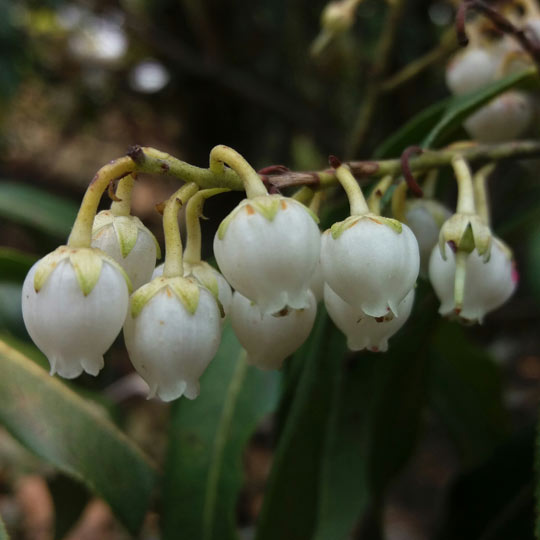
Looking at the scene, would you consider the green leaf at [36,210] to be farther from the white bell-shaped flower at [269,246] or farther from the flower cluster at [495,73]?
the white bell-shaped flower at [269,246]

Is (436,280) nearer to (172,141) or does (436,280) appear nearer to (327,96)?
(327,96)

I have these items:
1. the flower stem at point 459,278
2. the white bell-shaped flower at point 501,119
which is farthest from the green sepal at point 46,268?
the white bell-shaped flower at point 501,119

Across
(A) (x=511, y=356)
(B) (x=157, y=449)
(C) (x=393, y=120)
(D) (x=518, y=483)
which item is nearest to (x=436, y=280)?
(D) (x=518, y=483)

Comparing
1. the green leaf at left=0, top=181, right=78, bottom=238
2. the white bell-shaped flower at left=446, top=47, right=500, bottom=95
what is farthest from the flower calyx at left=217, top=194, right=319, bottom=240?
the green leaf at left=0, top=181, right=78, bottom=238

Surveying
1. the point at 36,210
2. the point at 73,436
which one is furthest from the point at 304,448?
the point at 36,210

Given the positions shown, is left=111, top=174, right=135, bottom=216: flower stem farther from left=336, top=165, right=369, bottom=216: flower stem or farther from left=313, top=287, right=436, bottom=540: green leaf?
left=313, top=287, right=436, bottom=540: green leaf

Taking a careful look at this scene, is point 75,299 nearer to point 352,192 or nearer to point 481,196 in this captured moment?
point 352,192

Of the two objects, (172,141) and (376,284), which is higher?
(172,141)
